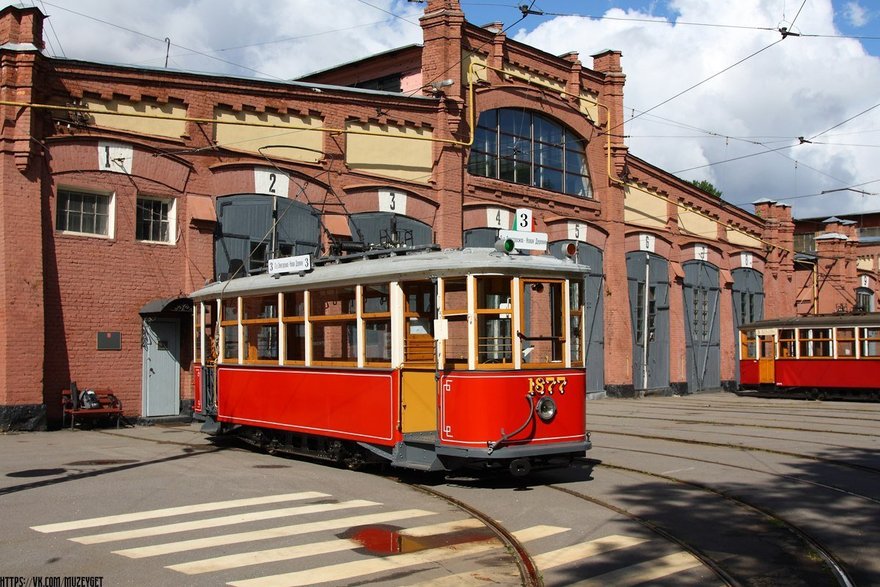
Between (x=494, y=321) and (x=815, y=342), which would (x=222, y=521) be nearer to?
(x=494, y=321)

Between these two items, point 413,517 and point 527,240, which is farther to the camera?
point 527,240

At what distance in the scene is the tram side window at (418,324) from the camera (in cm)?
1167

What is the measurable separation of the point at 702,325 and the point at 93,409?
2510cm

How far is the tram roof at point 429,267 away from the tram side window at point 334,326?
0.18 metres

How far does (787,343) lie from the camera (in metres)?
32.2

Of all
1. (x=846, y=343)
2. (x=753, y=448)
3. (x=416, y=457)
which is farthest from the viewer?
(x=846, y=343)

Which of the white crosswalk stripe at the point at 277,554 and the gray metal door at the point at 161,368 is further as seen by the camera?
the gray metal door at the point at 161,368

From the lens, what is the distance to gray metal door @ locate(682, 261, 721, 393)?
34844mm

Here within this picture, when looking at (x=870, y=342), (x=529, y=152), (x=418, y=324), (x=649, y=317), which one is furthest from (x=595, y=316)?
(x=418, y=324)

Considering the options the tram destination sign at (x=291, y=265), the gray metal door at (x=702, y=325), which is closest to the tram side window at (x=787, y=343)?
the gray metal door at (x=702, y=325)

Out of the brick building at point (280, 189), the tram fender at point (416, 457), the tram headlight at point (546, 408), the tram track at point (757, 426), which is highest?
the brick building at point (280, 189)

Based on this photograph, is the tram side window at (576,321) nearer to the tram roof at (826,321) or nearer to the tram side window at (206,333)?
the tram side window at (206,333)

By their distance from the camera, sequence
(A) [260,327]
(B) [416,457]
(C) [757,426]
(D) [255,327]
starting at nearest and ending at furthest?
(B) [416,457]
(A) [260,327]
(D) [255,327]
(C) [757,426]

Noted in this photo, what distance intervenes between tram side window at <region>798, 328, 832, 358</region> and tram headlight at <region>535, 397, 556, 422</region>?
73.8 ft
